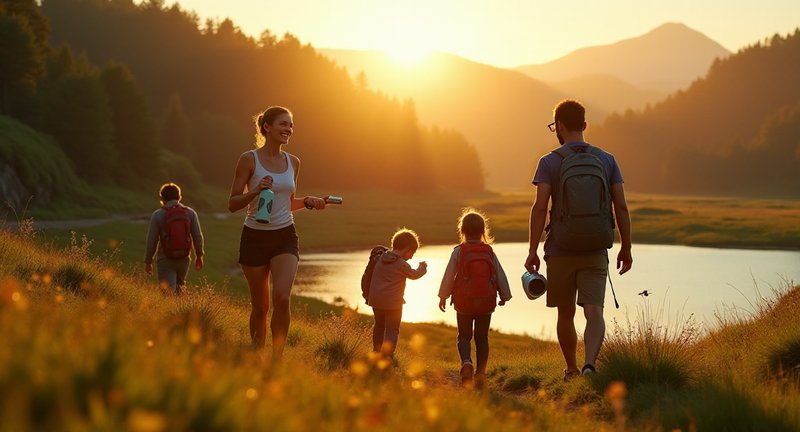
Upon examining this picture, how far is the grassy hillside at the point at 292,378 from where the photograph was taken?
12.8 feet

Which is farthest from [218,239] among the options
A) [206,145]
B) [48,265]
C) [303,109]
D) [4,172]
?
[303,109]

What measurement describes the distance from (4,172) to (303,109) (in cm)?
11871

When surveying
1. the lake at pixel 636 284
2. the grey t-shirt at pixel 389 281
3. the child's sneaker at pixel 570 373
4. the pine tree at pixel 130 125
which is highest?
the pine tree at pixel 130 125

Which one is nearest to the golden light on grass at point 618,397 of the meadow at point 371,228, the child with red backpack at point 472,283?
the child with red backpack at point 472,283

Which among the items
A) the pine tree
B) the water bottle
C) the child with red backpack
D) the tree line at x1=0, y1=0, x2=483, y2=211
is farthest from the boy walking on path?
the pine tree

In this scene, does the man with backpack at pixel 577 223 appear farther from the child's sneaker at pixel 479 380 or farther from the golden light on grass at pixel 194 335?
the golden light on grass at pixel 194 335

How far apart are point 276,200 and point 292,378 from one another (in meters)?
3.82

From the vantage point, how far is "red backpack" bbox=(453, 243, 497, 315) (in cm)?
1015

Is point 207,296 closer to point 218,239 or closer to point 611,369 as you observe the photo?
point 611,369

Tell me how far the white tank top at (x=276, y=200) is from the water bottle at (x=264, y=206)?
0.72 feet

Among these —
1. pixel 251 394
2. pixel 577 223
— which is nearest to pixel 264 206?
pixel 577 223

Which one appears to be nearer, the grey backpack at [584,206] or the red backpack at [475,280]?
the grey backpack at [584,206]

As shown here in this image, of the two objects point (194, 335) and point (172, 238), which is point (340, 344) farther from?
point (194, 335)

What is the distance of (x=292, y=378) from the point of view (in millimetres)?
5547
